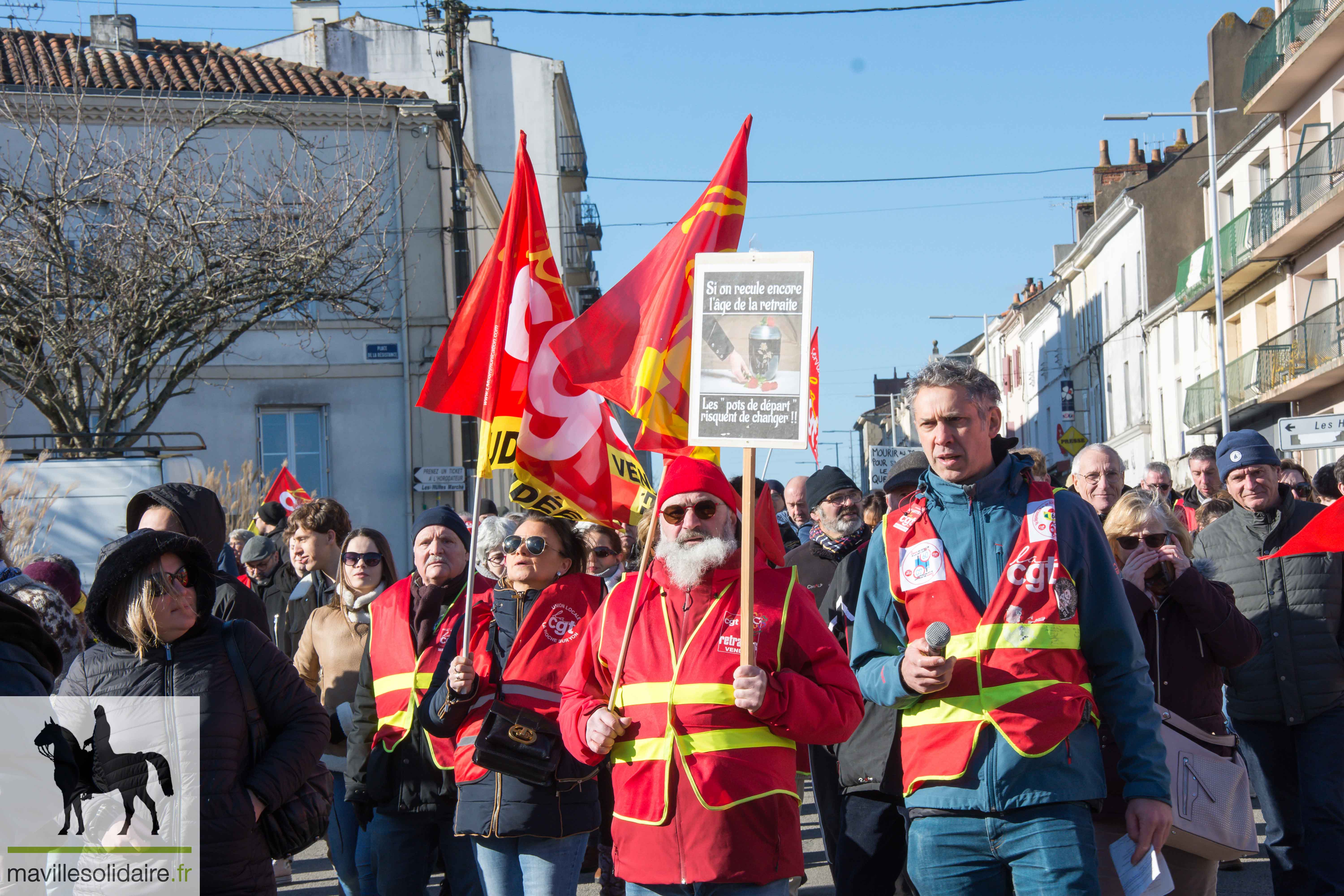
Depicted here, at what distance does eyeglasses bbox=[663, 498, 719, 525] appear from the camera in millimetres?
4426

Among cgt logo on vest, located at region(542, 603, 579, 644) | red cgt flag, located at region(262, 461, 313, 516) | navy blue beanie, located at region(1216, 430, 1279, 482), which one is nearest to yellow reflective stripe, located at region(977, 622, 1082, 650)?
cgt logo on vest, located at region(542, 603, 579, 644)

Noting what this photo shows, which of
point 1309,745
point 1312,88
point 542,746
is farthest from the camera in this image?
point 1312,88

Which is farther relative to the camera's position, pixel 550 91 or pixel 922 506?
pixel 550 91

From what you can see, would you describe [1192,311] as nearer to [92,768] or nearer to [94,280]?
[94,280]

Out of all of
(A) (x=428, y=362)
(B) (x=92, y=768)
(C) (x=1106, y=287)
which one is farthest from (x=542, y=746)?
(C) (x=1106, y=287)

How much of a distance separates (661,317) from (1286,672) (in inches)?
125

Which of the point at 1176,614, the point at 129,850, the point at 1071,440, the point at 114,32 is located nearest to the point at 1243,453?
the point at 1176,614

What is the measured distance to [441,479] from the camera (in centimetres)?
2230

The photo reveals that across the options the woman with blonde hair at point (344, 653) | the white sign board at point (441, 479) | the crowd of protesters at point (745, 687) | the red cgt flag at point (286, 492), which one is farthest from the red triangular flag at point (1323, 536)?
the white sign board at point (441, 479)

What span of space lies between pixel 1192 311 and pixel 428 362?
21.8m

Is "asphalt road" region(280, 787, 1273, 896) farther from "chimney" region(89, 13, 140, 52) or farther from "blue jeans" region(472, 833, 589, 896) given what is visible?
"chimney" region(89, 13, 140, 52)

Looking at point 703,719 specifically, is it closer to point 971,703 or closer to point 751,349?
point 971,703

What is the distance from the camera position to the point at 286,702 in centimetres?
418

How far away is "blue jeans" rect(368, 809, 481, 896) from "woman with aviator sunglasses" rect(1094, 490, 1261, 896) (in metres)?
2.72
